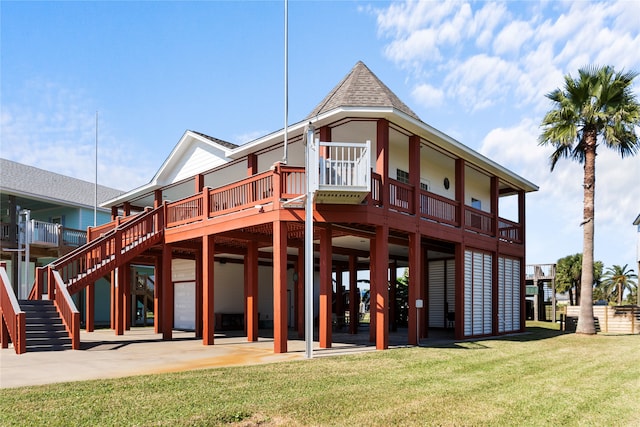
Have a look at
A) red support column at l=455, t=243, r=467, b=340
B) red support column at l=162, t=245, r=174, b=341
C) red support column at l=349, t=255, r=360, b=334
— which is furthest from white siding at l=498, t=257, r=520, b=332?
red support column at l=162, t=245, r=174, b=341

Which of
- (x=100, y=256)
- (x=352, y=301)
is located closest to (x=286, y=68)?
(x=100, y=256)

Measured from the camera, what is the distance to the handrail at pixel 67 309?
1428 centimetres

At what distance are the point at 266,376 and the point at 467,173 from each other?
562 inches

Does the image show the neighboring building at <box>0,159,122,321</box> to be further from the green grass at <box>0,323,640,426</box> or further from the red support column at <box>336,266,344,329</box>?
the green grass at <box>0,323,640,426</box>

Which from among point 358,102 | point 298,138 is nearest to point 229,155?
point 298,138

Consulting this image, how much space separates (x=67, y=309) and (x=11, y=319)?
4.48 ft

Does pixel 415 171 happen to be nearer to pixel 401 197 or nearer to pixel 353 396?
pixel 401 197

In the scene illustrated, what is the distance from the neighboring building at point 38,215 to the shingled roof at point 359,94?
15.7 m

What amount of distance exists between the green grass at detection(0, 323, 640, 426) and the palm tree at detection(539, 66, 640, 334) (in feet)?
36.0

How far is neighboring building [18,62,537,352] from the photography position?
13.7m

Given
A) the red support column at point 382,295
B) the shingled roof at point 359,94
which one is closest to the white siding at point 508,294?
the shingled roof at point 359,94

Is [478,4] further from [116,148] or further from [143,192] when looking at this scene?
[116,148]

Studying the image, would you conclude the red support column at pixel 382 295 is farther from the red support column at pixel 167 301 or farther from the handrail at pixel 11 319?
the handrail at pixel 11 319

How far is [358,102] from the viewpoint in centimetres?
1439
